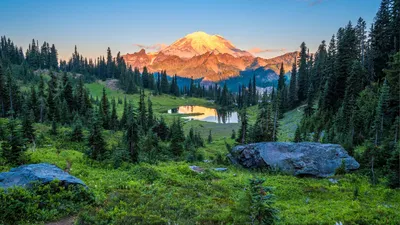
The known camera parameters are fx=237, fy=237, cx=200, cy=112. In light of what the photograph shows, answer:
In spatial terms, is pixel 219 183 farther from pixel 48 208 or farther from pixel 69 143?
pixel 69 143

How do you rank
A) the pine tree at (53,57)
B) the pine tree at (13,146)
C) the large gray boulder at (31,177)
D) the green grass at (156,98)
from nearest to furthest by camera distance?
1. the large gray boulder at (31,177)
2. the pine tree at (13,146)
3. the green grass at (156,98)
4. the pine tree at (53,57)

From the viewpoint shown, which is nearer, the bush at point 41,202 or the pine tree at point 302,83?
the bush at point 41,202

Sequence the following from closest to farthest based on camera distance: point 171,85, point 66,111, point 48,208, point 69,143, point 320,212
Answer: point 48,208 < point 320,212 < point 69,143 < point 66,111 < point 171,85

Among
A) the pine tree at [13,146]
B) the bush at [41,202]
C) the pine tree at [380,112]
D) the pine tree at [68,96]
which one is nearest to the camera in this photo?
the bush at [41,202]

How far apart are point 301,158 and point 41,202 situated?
2096 cm

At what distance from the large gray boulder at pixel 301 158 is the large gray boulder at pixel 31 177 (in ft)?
57.4

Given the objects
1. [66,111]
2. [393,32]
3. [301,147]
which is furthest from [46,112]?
[393,32]

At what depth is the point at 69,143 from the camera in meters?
28.5

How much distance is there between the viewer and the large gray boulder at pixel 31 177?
11.8m

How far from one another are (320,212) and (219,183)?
743 centimetres

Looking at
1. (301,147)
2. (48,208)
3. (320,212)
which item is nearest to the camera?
(48,208)

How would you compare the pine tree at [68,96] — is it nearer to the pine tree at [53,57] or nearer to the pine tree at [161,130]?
the pine tree at [161,130]

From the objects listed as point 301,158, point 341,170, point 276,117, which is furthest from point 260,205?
point 276,117

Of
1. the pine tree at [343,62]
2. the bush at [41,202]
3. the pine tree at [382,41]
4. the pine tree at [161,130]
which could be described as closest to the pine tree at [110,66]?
the pine tree at [161,130]
